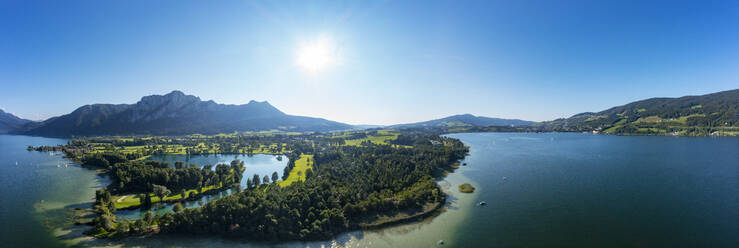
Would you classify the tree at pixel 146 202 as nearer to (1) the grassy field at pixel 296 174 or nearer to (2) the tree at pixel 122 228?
(2) the tree at pixel 122 228

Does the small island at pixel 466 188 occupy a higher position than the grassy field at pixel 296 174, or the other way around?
the grassy field at pixel 296 174

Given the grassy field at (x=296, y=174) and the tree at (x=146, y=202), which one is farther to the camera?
the grassy field at (x=296, y=174)

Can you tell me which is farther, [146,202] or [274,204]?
[146,202]

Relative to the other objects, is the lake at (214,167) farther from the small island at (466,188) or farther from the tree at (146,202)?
the small island at (466,188)

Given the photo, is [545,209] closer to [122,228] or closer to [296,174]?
[296,174]

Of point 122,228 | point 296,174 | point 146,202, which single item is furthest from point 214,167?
point 122,228

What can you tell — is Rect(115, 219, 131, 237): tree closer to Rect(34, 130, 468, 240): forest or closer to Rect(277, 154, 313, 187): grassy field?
Rect(34, 130, 468, 240): forest

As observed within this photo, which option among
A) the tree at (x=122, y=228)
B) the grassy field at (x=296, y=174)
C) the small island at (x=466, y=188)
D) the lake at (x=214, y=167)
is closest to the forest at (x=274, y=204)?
the tree at (x=122, y=228)

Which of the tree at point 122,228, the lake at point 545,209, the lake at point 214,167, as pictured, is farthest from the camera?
the lake at point 214,167

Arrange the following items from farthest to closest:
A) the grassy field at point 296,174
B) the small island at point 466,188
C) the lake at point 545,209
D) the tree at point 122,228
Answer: the grassy field at point 296,174 → the small island at point 466,188 → the tree at point 122,228 → the lake at point 545,209
